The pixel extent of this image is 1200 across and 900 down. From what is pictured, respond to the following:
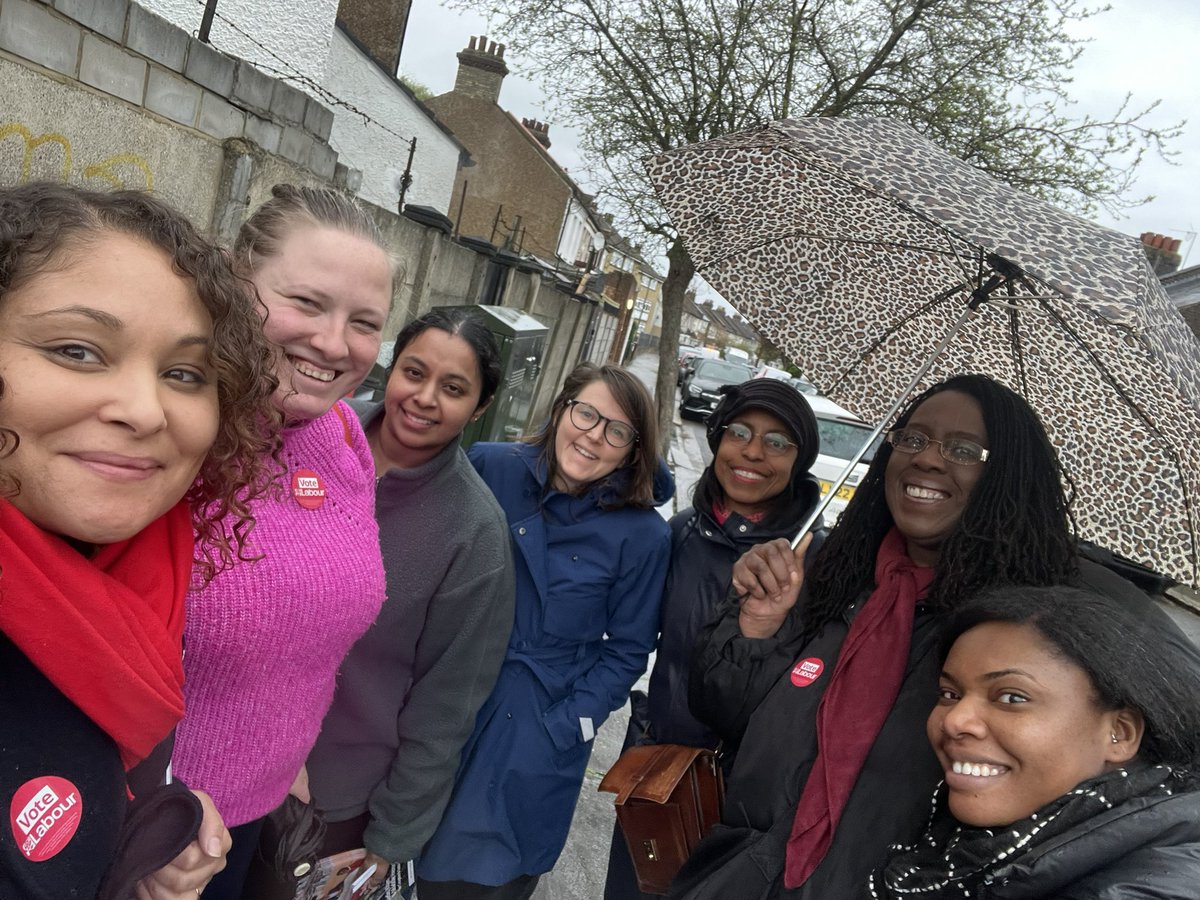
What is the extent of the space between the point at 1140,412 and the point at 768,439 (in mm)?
1066

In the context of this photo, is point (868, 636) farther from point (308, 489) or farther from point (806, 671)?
point (308, 489)

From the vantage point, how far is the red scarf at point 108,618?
2.88 ft

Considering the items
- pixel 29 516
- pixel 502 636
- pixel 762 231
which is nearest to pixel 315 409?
pixel 29 516

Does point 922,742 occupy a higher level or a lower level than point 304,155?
lower

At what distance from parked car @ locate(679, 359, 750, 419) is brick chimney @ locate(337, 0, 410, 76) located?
1158cm

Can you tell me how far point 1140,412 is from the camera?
2.05 meters

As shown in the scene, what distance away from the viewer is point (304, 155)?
5.06 metres

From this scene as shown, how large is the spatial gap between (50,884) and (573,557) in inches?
68.1

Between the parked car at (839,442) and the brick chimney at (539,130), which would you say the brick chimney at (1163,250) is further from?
the brick chimney at (539,130)

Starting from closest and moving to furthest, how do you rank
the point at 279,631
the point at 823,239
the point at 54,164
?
1. the point at 279,631
2. the point at 823,239
3. the point at 54,164

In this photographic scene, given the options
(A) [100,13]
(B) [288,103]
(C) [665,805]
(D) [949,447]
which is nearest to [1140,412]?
(D) [949,447]

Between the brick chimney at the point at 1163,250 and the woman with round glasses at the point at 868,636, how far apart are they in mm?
20565

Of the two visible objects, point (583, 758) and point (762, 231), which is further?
point (762, 231)

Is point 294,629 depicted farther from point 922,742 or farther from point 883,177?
point 883,177
